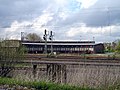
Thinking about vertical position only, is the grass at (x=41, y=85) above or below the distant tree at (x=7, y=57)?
below

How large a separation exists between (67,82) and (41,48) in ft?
303

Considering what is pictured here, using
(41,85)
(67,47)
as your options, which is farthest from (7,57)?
(67,47)

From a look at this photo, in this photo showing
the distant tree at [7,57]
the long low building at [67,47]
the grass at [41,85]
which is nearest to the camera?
the grass at [41,85]

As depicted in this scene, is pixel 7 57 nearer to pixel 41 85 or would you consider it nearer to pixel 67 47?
pixel 41 85

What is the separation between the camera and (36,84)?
1684 centimetres

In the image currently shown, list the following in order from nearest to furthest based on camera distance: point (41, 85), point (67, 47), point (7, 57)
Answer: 1. point (41, 85)
2. point (7, 57)
3. point (67, 47)

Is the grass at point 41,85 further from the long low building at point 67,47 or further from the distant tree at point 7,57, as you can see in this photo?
the long low building at point 67,47

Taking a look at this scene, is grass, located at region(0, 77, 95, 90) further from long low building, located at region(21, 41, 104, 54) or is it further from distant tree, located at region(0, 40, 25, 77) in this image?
long low building, located at region(21, 41, 104, 54)

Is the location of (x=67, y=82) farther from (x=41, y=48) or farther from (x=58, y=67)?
(x=41, y=48)

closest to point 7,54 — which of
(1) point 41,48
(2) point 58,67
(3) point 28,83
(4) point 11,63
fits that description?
(4) point 11,63

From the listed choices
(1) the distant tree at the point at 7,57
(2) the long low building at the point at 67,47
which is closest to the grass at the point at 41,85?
(1) the distant tree at the point at 7,57

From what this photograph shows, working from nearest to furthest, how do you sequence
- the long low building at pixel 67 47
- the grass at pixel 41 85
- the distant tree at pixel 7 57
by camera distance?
the grass at pixel 41 85
the distant tree at pixel 7 57
the long low building at pixel 67 47

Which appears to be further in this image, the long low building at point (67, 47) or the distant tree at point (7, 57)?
the long low building at point (67, 47)

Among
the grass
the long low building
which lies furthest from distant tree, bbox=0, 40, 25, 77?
the long low building
